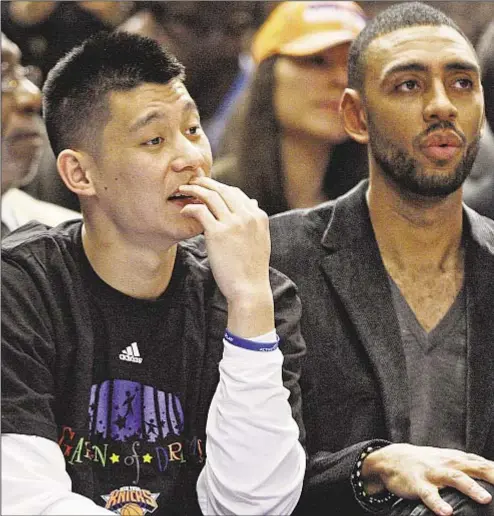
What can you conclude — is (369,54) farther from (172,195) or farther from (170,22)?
(170,22)

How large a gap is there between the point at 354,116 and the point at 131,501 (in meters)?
0.96

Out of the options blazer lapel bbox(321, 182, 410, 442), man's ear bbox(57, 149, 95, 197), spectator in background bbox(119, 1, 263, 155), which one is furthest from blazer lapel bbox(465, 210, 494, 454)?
spectator in background bbox(119, 1, 263, 155)

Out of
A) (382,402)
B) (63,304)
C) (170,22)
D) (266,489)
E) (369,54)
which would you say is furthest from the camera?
(170,22)

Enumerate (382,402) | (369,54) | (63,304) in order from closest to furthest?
(63,304) < (382,402) < (369,54)

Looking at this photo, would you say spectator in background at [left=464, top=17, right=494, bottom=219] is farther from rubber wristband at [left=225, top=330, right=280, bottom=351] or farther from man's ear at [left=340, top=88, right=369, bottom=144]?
rubber wristband at [left=225, top=330, right=280, bottom=351]

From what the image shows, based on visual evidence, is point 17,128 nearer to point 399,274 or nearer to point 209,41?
point 209,41

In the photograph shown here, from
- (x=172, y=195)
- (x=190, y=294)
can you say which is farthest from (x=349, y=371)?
(x=172, y=195)

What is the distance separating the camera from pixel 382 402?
203 cm

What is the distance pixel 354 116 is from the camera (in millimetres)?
2309

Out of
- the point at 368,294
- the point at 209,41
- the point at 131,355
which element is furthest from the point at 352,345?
the point at 209,41

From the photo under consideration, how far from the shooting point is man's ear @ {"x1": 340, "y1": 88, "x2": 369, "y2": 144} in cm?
228

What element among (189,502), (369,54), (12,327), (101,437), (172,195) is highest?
(369,54)

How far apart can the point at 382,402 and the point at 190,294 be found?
423 millimetres

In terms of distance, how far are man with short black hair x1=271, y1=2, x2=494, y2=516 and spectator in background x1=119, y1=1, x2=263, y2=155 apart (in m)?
1.13
